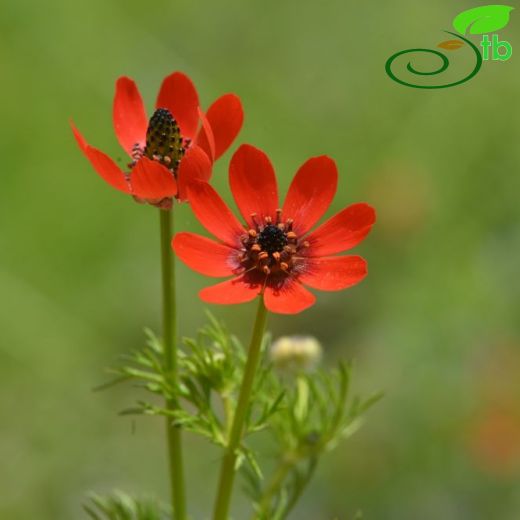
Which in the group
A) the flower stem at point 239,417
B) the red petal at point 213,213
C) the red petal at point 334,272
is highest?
the red petal at point 213,213

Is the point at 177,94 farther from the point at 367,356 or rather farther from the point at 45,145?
the point at 45,145

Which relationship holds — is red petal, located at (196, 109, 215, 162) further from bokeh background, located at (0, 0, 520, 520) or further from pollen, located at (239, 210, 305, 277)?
bokeh background, located at (0, 0, 520, 520)

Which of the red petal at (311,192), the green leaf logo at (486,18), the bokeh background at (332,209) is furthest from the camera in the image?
the bokeh background at (332,209)

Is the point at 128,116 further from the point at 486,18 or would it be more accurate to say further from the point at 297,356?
the point at 486,18

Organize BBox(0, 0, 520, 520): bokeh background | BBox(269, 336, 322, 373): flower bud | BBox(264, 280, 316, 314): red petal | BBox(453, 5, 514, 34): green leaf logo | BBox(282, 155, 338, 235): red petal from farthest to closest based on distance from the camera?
BBox(0, 0, 520, 520): bokeh background < BBox(453, 5, 514, 34): green leaf logo < BBox(269, 336, 322, 373): flower bud < BBox(282, 155, 338, 235): red petal < BBox(264, 280, 316, 314): red petal

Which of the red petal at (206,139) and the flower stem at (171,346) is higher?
the red petal at (206,139)

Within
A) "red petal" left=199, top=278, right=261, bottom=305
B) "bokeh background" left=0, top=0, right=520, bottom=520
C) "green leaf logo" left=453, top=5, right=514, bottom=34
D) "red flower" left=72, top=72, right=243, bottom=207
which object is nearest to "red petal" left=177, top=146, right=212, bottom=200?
"red flower" left=72, top=72, right=243, bottom=207

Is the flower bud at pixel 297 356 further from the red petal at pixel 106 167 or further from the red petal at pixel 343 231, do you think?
the red petal at pixel 106 167

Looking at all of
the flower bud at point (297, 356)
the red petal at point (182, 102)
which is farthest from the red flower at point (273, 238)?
the flower bud at point (297, 356)
